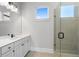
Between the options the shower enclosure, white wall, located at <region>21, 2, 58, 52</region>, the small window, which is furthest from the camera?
the small window

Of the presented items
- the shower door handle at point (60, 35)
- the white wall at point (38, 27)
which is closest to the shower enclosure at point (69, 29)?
the shower door handle at point (60, 35)

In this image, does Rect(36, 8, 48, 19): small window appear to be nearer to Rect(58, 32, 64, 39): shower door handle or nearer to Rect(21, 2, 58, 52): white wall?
Rect(21, 2, 58, 52): white wall

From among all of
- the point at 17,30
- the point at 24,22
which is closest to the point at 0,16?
the point at 17,30

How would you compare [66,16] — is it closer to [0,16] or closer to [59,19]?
[59,19]

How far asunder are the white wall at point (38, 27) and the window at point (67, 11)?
1502 millimetres

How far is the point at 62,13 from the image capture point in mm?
3031

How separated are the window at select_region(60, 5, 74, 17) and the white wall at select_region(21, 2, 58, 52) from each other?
59.1 inches

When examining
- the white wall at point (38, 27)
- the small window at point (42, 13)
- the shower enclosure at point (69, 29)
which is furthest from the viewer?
the small window at point (42, 13)

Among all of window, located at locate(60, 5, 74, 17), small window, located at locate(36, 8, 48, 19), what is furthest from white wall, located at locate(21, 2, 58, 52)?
window, located at locate(60, 5, 74, 17)

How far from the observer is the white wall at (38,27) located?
15.1 ft

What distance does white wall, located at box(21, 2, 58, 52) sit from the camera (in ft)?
15.1

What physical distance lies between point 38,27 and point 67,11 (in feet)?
6.31

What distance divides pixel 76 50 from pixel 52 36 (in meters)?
Result: 1.67

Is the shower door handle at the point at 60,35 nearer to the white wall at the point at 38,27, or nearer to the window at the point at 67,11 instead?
the window at the point at 67,11
